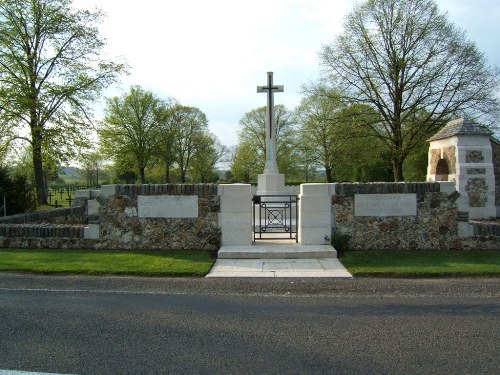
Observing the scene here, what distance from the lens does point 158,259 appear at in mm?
8992

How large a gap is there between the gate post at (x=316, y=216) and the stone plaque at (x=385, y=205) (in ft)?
2.43

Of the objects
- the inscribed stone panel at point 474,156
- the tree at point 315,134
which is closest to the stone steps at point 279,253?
the inscribed stone panel at point 474,156

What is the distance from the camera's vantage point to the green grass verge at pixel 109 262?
8.00 meters

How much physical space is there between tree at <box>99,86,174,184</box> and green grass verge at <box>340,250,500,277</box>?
116ft

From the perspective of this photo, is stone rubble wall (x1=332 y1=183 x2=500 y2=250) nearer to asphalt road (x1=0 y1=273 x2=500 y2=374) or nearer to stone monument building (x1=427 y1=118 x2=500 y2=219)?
asphalt road (x1=0 y1=273 x2=500 y2=374)

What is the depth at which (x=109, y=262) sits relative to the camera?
8.67 m

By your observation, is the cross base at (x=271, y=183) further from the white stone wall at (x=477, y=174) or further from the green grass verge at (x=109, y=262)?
the green grass verge at (x=109, y=262)

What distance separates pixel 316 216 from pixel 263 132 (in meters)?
38.5

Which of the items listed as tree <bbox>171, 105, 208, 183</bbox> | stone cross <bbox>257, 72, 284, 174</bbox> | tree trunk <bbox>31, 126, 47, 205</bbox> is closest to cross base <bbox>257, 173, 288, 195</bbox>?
stone cross <bbox>257, 72, 284, 174</bbox>

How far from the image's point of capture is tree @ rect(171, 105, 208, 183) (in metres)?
47.4

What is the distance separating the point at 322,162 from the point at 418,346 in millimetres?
37224

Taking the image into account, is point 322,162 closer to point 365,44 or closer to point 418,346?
point 365,44

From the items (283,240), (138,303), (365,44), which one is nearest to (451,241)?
(283,240)

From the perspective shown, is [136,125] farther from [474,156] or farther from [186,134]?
[474,156]
